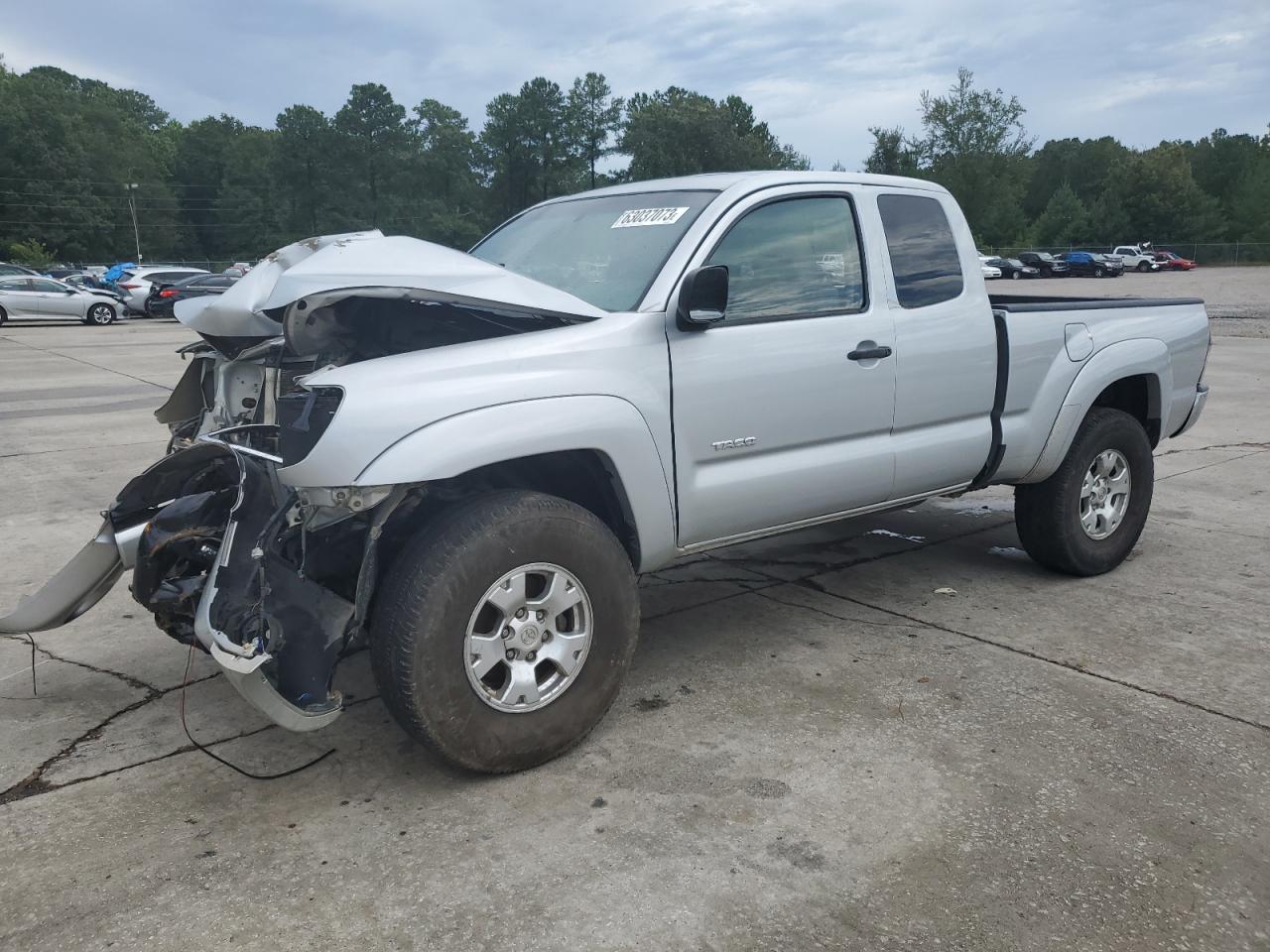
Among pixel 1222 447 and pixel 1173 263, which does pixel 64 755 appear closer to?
pixel 1222 447

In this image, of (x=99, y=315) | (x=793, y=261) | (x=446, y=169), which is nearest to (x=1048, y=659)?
(x=793, y=261)

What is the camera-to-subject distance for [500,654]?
317 centimetres

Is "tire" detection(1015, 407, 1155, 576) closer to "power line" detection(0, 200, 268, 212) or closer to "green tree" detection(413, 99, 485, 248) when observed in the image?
"green tree" detection(413, 99, 485, 248)

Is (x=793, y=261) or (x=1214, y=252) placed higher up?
(x=793, y=261)

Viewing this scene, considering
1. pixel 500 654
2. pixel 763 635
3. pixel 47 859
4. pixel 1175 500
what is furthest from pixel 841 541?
pixel 47 859

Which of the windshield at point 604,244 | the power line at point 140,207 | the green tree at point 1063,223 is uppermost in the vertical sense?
the power line at point 140,207

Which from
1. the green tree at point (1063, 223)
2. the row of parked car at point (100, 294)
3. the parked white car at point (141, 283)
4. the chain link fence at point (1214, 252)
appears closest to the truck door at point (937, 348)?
the row of parked car at point (100, 294)

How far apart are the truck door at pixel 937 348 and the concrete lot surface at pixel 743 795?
78 cm

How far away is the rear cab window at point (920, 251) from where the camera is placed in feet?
14.5

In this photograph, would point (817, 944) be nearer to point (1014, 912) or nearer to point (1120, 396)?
point (1014, 912)

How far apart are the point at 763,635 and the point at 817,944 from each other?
83.5 inches

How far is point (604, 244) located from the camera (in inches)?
162

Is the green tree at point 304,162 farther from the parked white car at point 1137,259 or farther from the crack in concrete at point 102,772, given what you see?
the crack in concrete at point 102,772

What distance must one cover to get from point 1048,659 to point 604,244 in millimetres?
2496
